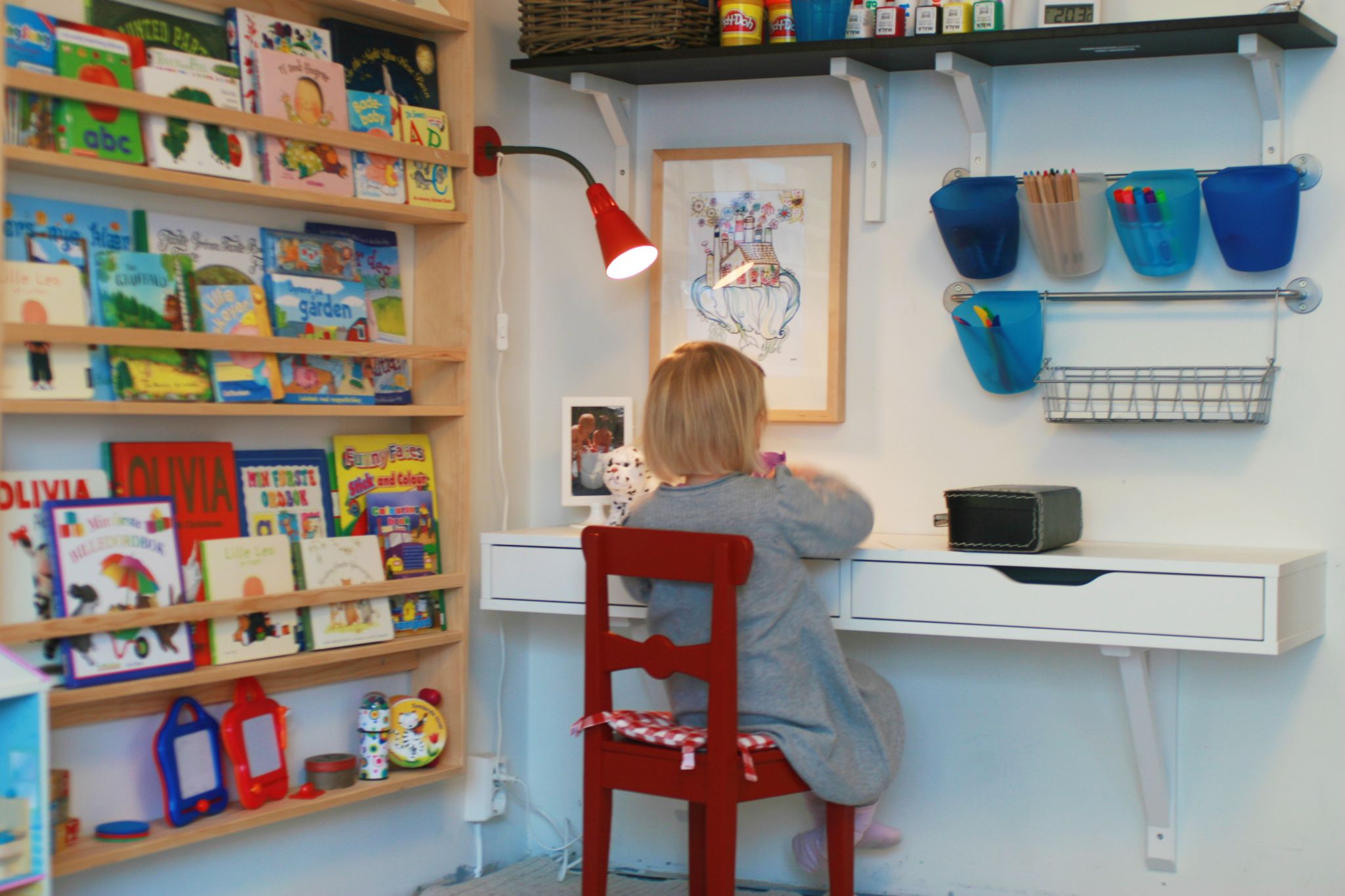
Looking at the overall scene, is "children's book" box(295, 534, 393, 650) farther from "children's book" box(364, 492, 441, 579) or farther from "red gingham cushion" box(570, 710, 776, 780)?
"red gingham cushion" box(570, 710, 776, 780)

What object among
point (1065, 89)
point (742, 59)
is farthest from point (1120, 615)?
point (742, 59)

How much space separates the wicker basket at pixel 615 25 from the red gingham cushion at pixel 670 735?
1274mm

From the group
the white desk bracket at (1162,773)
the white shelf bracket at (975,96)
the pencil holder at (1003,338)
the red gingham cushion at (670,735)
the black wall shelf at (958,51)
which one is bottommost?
the white desk bracket at (1162,773)

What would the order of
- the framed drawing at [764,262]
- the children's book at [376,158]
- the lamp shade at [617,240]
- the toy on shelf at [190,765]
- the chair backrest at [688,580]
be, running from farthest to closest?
1. the framed drawing at [764,262]
2. the lamp shade at [617,240]
3. the children's book at [376,158]
4. the toy on shelf at [190,765]
5. the chair backrest at [688,580]

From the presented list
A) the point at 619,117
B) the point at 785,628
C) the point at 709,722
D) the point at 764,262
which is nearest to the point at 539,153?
the point at 619,117

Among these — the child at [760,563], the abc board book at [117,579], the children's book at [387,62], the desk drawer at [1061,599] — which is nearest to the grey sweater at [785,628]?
the child at [760,563]

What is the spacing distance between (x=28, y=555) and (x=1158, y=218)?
6.39ft

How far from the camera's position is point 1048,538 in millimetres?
2213

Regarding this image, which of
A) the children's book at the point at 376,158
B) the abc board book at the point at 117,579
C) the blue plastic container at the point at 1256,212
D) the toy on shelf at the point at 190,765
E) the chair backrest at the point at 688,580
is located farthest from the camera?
the children's book at the point at 376,158

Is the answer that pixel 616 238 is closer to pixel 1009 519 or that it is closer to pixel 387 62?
pixel 387 62

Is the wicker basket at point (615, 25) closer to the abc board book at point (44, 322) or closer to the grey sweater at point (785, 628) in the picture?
the grey sweater at point (785, 628)

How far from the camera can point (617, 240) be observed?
8.15ft

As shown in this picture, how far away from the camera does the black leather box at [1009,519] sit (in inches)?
86.0

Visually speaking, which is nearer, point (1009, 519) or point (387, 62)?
point (1009, 519)
